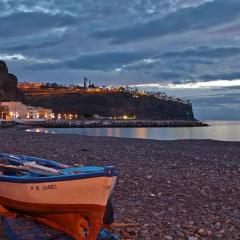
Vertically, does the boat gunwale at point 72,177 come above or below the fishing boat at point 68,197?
above

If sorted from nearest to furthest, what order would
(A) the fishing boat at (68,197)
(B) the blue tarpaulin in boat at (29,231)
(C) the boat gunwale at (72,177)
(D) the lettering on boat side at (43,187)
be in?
(C) the boat gunwale at (72,177) → (A) the fishing boat at (68,197) → (D) the lettering on boat side at (43,187) → (B) the blue tarpaulin in boat at (29,231)

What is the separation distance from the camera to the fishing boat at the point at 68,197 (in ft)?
28.1

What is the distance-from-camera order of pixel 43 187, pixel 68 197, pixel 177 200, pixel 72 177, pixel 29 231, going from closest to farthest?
pixel 72 177 < pixel 68 197 < pixel 43 187 < pixel 29 231 < pixel 177 200

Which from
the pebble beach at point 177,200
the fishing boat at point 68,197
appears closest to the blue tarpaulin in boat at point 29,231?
the fishing boat at point 68,197

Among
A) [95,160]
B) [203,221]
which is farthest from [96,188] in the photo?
[95,160]

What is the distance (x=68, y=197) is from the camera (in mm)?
8742

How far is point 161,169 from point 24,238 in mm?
10565

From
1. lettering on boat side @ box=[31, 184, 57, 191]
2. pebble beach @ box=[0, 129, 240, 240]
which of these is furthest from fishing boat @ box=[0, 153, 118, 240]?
pebble beach @ box=[0, 129, 240, 240]

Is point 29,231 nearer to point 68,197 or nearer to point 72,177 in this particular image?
point 68,197

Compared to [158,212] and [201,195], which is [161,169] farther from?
[158,212]

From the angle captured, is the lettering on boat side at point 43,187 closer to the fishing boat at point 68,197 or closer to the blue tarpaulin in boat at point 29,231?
the fishing boat at point 68,197

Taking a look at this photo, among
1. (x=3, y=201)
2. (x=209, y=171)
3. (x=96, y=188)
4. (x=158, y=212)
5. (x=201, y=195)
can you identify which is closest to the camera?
(x=96, y=188)

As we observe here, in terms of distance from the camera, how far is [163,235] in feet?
31.6

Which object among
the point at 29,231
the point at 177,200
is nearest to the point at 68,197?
the point at 29,231
